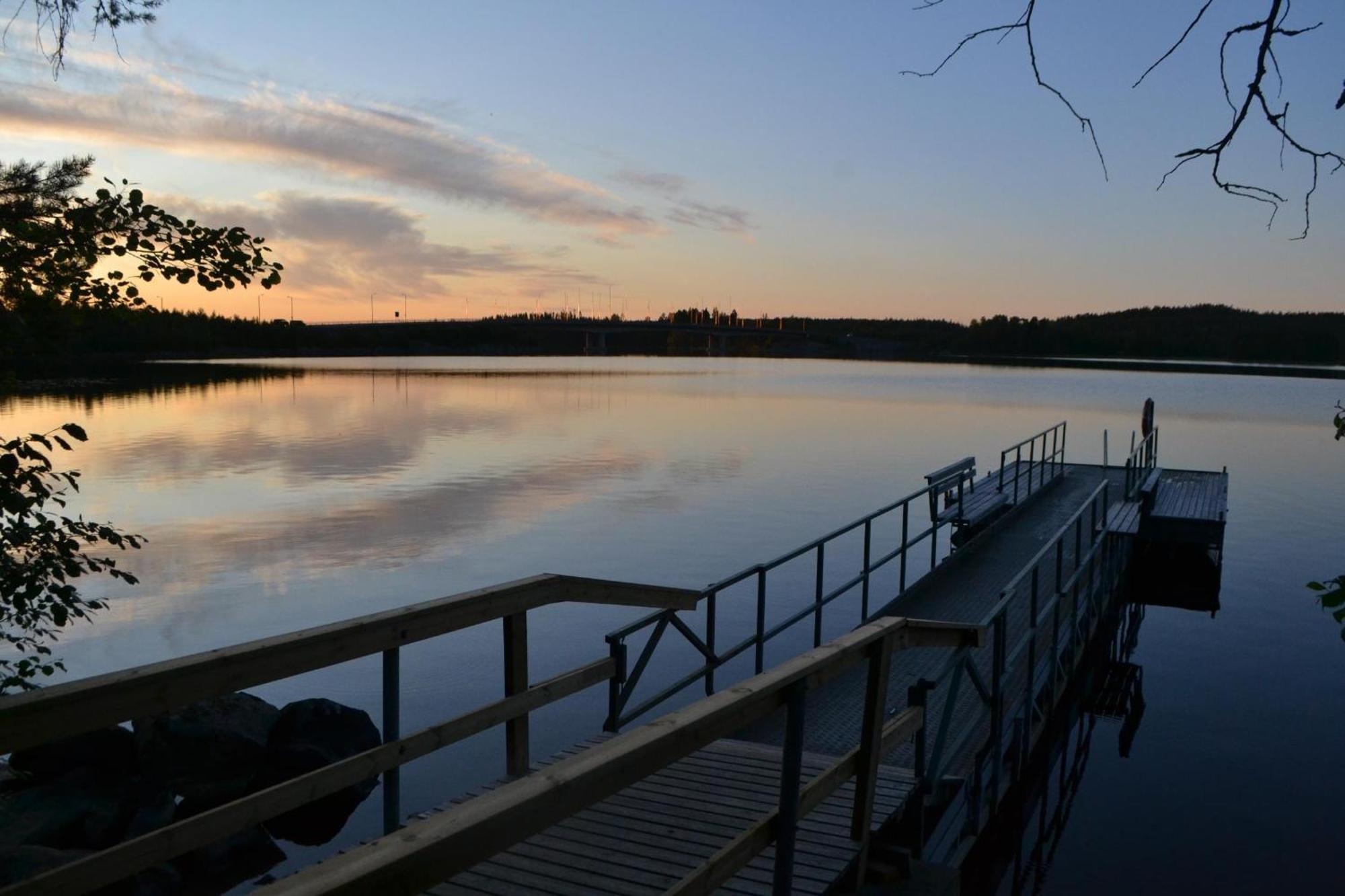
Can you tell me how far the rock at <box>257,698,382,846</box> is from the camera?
356 inches

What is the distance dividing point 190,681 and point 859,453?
3911 cm

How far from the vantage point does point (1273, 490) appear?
32.5m

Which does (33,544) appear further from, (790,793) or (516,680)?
(790,793)

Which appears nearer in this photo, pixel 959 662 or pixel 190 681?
pixel 190 681

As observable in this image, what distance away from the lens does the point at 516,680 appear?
16.6ft

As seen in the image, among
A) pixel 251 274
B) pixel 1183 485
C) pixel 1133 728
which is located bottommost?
pixel 1133 728

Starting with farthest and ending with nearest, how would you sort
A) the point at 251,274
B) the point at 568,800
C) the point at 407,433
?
1. the point at 407,433
2. the point at 251,274
3. the point at 568,800

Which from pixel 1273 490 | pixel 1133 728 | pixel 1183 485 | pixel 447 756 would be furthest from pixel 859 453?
pixel 447 756

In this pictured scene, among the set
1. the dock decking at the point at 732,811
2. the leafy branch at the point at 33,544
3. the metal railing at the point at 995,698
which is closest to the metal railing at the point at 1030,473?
the metal railing at the point at 995,698

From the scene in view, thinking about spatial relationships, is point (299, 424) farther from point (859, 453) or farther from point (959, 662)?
point (959, 662)

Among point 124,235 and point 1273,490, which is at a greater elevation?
point 124,235

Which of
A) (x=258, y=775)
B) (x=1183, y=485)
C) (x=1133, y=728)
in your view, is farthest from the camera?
(x=1183, y=485)

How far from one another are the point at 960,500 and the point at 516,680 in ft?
44.0

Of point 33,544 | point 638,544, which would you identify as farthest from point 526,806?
point 638,544
